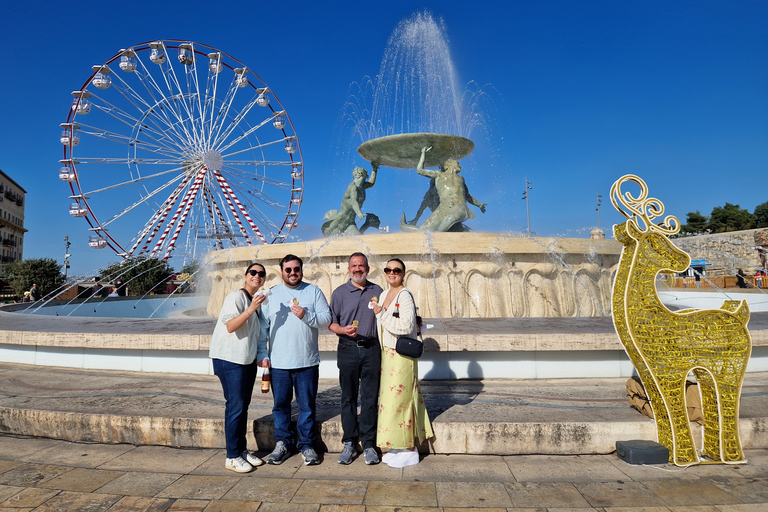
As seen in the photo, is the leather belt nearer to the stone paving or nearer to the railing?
the stone paving

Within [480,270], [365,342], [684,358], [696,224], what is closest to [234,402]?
[365,342]

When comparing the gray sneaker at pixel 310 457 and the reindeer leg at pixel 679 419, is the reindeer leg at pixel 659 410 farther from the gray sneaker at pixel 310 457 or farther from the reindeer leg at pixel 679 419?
the gray sneaker at pixel 310 457

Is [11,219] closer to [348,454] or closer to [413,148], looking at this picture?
[413,148]

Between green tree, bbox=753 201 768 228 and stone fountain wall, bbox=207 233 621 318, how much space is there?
63.5 metres

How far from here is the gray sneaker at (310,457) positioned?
3.22m

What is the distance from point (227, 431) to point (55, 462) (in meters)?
1.28

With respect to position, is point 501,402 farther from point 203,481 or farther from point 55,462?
point 55,462

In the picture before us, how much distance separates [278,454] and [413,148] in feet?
31.9

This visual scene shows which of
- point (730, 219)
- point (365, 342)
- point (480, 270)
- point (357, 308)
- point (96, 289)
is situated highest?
point (730, 219)

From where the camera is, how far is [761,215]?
192 ft

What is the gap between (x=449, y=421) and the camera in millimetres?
3459

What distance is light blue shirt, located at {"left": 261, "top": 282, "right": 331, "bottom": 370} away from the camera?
3.27 m

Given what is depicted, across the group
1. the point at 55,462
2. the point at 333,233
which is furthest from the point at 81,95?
the point at 55,462

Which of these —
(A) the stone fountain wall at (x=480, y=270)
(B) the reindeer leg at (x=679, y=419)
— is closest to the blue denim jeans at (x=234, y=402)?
(B) the reindeer leg at (x=679, y=419)
